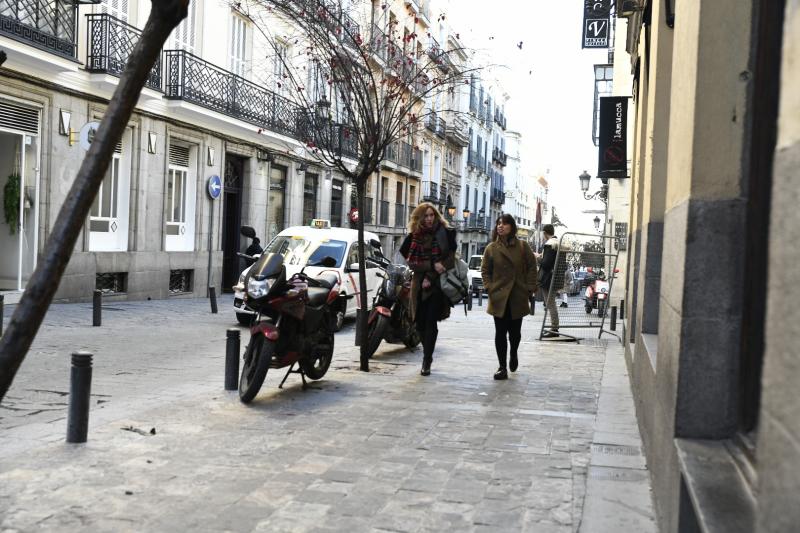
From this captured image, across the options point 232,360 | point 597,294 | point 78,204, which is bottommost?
point 232,360

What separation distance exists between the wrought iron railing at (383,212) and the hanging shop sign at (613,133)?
Result: 77.5 ft

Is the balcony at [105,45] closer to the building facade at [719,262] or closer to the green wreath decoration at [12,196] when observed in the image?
the green wreath decoration at [12,196]

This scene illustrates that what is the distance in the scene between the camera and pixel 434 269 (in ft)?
29.2

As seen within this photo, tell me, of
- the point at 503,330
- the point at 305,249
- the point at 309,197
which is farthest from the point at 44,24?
the point at 309,197

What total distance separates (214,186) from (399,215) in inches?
793

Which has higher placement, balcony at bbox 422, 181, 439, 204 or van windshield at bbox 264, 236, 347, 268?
balcony at bbox 422, 181, 439, 204

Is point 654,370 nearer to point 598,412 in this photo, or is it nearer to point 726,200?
point 726,200

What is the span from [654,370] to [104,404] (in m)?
4.55

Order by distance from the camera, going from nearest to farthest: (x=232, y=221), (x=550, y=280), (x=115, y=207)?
(x=550, y=280)
(x=115, y=207)
(x=232, y=221)

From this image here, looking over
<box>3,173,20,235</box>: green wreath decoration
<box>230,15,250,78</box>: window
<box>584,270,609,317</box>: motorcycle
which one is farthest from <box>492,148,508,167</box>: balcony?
<box>3,173,20,235</box>: green wreath decoration

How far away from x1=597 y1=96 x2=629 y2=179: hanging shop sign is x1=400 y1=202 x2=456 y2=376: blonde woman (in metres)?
6.53

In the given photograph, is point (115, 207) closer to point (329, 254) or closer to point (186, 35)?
point (186, 35)

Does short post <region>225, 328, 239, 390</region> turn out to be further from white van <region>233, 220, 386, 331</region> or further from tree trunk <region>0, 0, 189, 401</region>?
white van <region>233, 220, 386, 331</region>

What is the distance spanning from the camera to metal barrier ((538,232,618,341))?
44.2ft
